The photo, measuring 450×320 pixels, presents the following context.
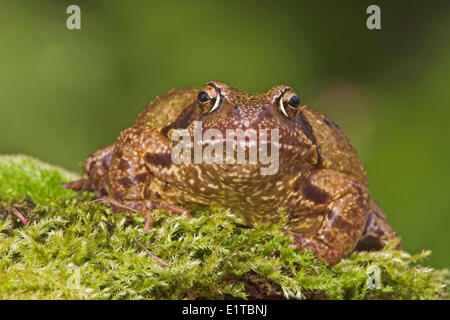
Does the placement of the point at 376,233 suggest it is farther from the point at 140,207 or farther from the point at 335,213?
the point at 140,207

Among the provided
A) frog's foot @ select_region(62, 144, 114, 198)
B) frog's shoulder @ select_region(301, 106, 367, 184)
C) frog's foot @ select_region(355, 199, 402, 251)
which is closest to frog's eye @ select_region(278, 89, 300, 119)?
frog's shoulder @ select_region(301, 106, 367, 184)

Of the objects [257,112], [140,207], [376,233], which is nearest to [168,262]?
[140,207]

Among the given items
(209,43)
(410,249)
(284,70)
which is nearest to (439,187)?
(410,249)

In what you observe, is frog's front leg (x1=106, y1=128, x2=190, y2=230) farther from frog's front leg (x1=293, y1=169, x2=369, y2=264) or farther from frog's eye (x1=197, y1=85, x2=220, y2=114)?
frog's front leg (x1=293, y1=169, x2=369, y2=264)

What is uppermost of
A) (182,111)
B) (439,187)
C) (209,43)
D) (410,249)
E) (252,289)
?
(209,43)

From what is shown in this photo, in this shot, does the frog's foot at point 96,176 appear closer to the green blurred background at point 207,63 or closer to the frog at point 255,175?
the frog at point 255,175

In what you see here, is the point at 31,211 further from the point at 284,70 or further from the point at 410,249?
the point at 284,70

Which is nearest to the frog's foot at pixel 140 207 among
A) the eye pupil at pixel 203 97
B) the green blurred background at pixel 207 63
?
the eye pupil at pixel 203 97
